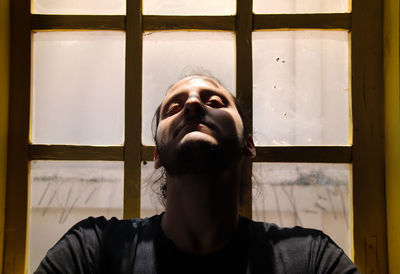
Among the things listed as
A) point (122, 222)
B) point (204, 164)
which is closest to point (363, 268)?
point (204, 164)

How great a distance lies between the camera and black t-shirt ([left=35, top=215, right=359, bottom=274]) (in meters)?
0.80

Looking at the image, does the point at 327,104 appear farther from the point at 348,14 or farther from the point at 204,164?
the point at 204,164

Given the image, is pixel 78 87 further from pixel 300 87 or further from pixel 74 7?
pixel 300 87

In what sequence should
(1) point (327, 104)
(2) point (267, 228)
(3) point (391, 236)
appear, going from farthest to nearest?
(1) point (327, 104) < (3) point (391, 236) < (2) point (267, 228)

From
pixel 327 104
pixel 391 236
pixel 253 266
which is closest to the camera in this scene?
pixel 253 266

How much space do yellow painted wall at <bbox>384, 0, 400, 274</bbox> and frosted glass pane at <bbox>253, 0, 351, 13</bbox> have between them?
0.15m

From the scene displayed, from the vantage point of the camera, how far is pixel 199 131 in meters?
0.84

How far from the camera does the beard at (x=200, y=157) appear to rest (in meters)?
0.81

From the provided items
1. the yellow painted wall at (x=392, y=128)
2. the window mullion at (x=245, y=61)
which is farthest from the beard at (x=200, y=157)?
the yellow painted wall at (x=392, y=128)

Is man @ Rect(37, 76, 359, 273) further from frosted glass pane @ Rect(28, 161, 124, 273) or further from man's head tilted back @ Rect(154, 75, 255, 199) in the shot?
frosted glass pane @ Rect(28, 161, 124, 273)

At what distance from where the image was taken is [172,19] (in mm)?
1112

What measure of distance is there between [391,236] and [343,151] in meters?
0.29

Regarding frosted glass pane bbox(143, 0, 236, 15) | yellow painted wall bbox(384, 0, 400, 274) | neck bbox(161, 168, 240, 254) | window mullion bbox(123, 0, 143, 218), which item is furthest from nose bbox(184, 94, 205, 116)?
yellow painted wall bbox(384, 0, 400, 274)

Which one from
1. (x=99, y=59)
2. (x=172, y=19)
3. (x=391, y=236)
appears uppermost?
(x=172, y=19)
